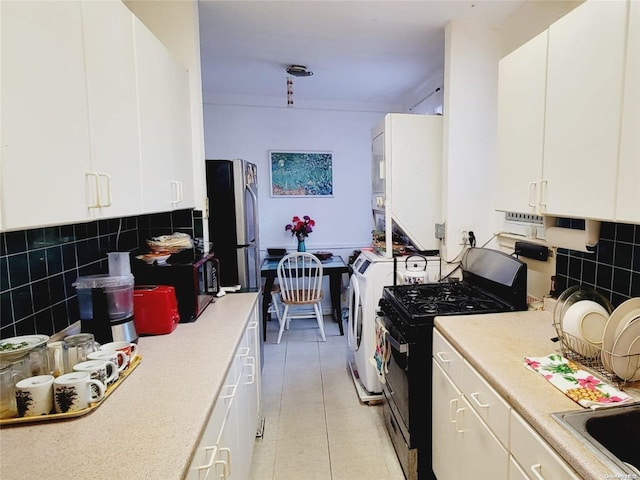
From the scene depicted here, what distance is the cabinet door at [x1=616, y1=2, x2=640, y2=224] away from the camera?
106 centimetres

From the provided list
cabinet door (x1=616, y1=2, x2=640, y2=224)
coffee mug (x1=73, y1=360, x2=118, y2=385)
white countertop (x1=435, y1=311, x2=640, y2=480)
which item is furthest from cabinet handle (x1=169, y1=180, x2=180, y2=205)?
cabinet door (x1=616, y1=2, x2=640, y2=224)

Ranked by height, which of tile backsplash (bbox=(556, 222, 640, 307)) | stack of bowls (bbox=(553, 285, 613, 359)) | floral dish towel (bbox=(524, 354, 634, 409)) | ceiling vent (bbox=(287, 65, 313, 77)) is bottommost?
floral dish towel (bbox=(524, 354, 634, 409))

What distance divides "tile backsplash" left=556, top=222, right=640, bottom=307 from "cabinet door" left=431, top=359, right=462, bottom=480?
2.54 ft

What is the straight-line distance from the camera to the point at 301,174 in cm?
426

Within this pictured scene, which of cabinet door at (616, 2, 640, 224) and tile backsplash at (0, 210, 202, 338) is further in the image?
tile backsplash at (0, 210, 202, 338)

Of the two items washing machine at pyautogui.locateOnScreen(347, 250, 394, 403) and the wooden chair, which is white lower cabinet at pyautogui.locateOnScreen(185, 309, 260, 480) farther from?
the wooden chair

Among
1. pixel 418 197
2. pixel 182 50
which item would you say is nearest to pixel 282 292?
pixel 418 197

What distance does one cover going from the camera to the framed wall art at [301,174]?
13.8ft

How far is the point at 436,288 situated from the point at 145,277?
1578 mm

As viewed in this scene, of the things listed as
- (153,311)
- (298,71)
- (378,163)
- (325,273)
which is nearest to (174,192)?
(153,311)

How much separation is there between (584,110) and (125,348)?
1.77m

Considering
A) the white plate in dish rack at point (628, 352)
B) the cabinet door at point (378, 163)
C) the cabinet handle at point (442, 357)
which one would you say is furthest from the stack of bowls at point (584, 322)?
the cabinet door at point (378, 163)

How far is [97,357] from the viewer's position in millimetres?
1161

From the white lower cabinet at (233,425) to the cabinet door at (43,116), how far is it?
70 centimetres
